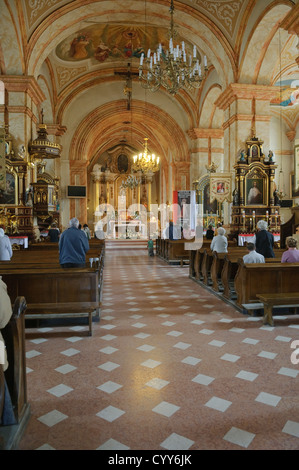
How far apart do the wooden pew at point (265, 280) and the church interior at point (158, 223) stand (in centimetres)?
2

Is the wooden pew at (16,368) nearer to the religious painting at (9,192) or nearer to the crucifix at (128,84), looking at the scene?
the religious painting at (9,192)

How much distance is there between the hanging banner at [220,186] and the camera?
11.4 meters

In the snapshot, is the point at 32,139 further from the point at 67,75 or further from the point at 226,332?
the point at 226,332

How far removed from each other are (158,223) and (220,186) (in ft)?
52.4

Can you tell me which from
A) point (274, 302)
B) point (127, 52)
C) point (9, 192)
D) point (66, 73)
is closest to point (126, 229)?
point (66, 73)

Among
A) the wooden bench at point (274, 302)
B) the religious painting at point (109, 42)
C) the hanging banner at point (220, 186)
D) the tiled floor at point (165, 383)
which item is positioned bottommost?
the tiled floor at point (165, 383)

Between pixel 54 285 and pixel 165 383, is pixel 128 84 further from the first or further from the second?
pixel 165 383

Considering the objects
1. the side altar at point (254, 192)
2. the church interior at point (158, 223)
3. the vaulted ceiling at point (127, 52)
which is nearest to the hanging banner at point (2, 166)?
the church interior at point (158, 223)

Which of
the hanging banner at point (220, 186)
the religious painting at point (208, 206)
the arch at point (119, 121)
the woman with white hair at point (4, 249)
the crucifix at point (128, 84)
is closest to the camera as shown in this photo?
the woman with white hair at point (4, 249)

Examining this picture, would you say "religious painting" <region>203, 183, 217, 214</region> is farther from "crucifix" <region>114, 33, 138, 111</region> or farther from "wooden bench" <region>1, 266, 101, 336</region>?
"wooden bench" <region>1, 266, 101, 336</region>

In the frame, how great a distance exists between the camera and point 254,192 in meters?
11.1

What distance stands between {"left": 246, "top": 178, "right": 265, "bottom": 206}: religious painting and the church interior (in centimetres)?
8

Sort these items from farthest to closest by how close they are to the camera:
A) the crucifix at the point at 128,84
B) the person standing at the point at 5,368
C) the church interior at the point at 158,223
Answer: the crucifix at the point at 128,84 → the church interior at the point at 158,223 → the person standing at the point at 5,368
